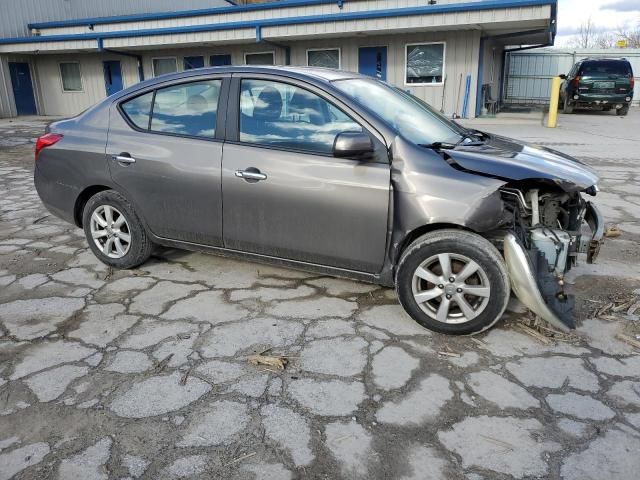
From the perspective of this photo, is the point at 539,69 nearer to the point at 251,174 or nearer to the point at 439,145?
the point at 439,145

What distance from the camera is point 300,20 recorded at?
15719mm

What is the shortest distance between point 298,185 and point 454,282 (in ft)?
3.92

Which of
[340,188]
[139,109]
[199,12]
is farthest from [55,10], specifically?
[340,188]

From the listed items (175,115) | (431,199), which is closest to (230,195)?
(175,115)

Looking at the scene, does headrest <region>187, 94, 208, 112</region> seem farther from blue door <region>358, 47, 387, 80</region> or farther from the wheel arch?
blue door <region>358, 47, 387, 80</region>

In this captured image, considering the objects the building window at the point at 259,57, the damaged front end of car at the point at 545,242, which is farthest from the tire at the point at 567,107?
the damaged front end of car at the point at 545,242

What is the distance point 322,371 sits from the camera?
9.66ft

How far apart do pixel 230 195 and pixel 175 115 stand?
0.84 metres

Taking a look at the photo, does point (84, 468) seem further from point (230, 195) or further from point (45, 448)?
point (230, 195)

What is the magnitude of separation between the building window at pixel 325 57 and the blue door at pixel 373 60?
830 millimetres

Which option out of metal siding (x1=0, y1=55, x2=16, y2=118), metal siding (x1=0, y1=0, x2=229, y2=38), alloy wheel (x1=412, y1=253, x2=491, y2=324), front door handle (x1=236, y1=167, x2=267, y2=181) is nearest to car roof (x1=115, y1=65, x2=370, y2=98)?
front door handle (x1=236, y1=167, x2=267, y2=181)

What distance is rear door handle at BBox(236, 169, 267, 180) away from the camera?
3.56 meters

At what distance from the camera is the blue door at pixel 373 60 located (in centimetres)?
1670

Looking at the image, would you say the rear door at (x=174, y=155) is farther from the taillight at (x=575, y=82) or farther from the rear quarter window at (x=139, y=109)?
the taillight at (x=575, y=82)
